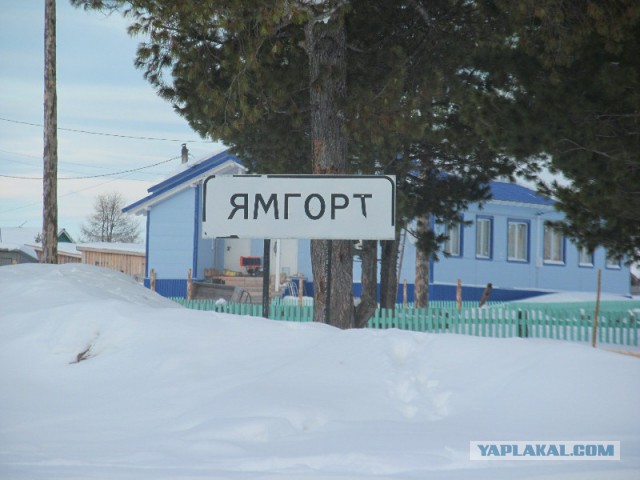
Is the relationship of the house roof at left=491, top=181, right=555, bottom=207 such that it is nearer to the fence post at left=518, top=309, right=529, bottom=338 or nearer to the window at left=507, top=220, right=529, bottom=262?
the window at left=507, top=220, right=529, bottom=262

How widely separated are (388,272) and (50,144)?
28.1ft

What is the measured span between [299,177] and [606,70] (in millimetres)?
4637

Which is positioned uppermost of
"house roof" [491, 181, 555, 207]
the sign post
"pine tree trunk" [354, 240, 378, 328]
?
"house roof" [491, 181, 555, 207]

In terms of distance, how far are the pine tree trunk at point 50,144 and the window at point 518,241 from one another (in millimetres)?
21166

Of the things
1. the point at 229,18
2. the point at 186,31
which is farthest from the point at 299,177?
the point at 186,31

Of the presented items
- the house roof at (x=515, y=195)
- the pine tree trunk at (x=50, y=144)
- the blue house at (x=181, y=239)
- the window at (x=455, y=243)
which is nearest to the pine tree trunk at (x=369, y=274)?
the pine tree trunk at (x=50, y=144)

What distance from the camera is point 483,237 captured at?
103 ft

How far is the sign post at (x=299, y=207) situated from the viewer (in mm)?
10656

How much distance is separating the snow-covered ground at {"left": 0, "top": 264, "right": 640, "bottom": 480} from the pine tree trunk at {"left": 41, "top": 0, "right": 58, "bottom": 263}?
6.94 metres

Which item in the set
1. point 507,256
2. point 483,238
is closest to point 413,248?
point 483,238

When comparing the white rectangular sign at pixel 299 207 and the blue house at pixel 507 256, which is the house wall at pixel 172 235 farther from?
the white rectangular sign at pixel 299 207

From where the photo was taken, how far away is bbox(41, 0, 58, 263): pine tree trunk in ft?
53.4

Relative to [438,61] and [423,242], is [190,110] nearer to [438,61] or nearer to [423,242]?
[438,61]

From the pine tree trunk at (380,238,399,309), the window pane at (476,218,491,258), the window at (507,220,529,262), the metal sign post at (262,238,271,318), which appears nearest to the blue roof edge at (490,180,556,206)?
the window at (507,220,529,262)
